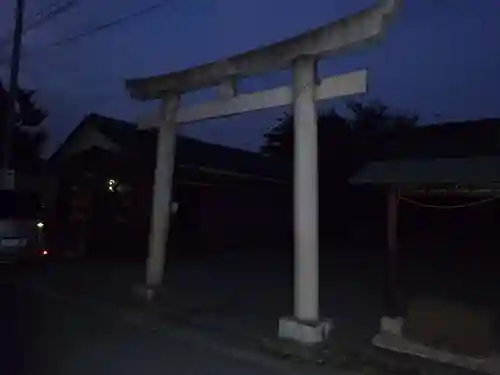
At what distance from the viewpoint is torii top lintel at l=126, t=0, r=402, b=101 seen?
8.40 metres

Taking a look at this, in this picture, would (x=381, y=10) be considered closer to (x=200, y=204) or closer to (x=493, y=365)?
(x=493, y=365)

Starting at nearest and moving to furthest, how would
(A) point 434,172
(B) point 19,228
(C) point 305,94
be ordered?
(A) point 434,172 → (C) point 305,94 → (B) point 19,228

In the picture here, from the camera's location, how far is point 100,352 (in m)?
7.90

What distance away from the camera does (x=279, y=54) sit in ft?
31.6

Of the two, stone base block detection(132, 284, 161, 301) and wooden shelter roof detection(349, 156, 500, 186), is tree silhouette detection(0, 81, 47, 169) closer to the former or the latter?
stone base block detection(132, 284, 161, 301)

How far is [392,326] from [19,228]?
31.5ft

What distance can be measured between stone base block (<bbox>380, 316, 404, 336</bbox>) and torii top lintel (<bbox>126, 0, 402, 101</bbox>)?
12.0 feet

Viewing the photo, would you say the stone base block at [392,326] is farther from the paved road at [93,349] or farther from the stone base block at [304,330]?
the paved road at [93,349]

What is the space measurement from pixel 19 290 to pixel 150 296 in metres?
2.97

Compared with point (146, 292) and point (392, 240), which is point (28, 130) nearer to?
point (146, 292)

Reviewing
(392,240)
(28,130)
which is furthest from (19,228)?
(28,130)

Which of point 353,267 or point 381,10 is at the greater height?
point 381,10

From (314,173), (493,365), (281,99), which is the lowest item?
(493,365)

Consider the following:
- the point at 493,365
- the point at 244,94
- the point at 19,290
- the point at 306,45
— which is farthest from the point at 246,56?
the point at 19,290
